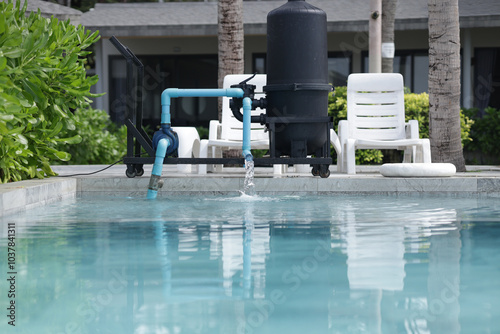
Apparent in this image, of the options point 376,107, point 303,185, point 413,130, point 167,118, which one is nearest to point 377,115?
point 376,107

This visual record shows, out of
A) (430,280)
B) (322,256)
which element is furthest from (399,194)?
(430,280)

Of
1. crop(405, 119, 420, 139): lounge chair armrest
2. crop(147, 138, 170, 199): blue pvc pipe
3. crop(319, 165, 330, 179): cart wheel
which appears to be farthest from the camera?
crop(405, 119, 420, 139): lounge chair armrest

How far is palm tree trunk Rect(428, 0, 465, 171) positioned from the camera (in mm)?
9797

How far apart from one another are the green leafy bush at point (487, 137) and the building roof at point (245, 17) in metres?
2.74

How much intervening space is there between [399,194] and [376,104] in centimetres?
306

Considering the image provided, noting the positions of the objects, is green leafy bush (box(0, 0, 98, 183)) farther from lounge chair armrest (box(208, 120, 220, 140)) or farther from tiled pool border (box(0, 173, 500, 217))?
lounge chair armrest (box(208, 120, 220, 140))

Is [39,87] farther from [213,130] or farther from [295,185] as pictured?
[295,185]

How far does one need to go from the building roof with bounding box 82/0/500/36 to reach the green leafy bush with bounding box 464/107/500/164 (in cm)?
274

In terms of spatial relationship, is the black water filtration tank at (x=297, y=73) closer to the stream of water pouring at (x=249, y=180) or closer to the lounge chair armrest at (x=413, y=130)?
the stream of water pouring at (x=249, y=180)

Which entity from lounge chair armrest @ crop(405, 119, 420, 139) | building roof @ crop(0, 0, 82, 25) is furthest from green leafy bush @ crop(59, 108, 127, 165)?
lounge chair armrest @ crop(405, 119, 420, 139)

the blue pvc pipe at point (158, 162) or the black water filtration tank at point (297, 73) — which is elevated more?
the black water filtration tank at point (297, 73)

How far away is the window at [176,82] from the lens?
65.5ft

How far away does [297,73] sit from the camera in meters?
7.79

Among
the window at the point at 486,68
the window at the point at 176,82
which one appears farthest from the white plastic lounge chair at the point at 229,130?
the window at the point at 486,68
